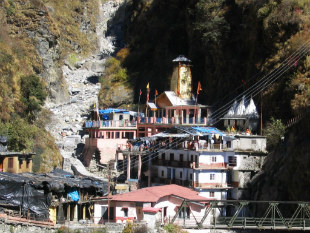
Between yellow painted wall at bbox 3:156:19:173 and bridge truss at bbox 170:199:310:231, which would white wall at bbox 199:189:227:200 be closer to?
bridge truss at bbox 170:199:310:231

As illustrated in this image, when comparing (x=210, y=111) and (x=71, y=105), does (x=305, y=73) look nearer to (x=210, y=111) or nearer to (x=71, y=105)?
(x=210, y=111)

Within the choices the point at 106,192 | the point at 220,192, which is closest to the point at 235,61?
the point at 220,192

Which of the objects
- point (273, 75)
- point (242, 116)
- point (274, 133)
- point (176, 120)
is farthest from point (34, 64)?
point (274, 133)

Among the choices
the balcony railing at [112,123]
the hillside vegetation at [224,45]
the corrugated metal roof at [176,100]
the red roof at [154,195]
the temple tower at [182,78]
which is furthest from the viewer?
the temple tower at [182,78]

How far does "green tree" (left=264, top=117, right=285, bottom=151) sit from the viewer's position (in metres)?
78.8

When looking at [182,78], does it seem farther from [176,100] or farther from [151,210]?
[151,210]

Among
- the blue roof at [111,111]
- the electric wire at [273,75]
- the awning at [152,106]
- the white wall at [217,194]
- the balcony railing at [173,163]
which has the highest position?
the electric wire at [273,75]

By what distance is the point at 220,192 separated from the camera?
255ft

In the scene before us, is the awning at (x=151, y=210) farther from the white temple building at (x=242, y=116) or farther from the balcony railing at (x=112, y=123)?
the balcony railing at (x=112, y=123)

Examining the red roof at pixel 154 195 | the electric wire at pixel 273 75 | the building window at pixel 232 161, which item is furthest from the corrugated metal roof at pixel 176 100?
the red roof at pixel 154 195

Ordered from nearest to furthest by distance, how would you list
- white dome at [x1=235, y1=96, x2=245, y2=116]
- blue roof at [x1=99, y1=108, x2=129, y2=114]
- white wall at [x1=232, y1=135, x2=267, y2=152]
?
1. white wall at [x1=232, y1=135, x2=267, y2=152]
2. white dome at [x1=235, y1=96, x2=245, y2=116]
3. blue roof at [x1=99, y1=108, x2=129, y2=114]

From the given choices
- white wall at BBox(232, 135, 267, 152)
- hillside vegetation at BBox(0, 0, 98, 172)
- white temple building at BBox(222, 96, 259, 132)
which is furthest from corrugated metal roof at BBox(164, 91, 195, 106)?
white wall at BBox(232, 135, 267, 152)

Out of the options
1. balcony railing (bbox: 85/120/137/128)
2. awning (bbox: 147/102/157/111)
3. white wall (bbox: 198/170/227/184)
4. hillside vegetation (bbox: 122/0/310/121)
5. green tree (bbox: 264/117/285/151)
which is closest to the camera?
white wall (bbox: 198/170/227/184)

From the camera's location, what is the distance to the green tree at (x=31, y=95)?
298 ft
